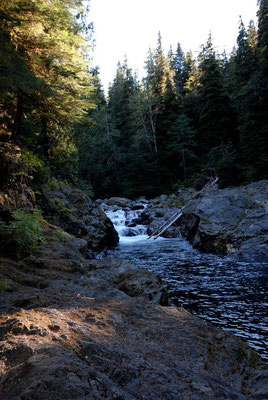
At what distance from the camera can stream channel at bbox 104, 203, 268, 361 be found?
5496mm

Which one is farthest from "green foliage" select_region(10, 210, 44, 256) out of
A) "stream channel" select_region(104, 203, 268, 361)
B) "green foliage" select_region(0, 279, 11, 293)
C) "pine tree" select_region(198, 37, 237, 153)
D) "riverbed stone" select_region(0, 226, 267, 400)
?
"pine tree" select_region(198, 37, 237, 153)

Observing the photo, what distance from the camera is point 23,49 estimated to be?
7.42 metres

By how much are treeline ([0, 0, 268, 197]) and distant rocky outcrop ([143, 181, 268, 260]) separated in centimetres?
521

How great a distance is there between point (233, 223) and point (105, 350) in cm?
1185

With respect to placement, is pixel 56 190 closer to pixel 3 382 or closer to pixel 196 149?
pixel 3 382

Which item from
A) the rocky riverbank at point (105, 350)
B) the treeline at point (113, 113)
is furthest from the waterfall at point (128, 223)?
the rocky riverbank at point (105, 350)

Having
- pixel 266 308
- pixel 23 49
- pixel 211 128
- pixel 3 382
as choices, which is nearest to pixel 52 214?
pixel 23 49

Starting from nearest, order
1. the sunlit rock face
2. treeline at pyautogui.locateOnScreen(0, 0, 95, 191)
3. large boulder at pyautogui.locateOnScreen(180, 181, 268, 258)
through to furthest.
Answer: the sunlit rock face, treeline at pyautogui.locateOnScreen(0, 0, 95, 191), large boulder at pyautogui.locateOnScreen(180, 181, 268, 258)

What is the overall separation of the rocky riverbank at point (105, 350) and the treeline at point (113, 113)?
4.24 meters

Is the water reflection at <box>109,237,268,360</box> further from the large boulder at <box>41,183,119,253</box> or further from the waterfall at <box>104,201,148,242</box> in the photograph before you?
the waterfall at <box>104,201,148,242</box>

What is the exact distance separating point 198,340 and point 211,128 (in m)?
28.9

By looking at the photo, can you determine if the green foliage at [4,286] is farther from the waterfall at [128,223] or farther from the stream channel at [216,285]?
the waterfall at [128,223]

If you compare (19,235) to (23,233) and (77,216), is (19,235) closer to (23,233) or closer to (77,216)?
(23,233)

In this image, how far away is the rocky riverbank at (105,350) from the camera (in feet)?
5.15
